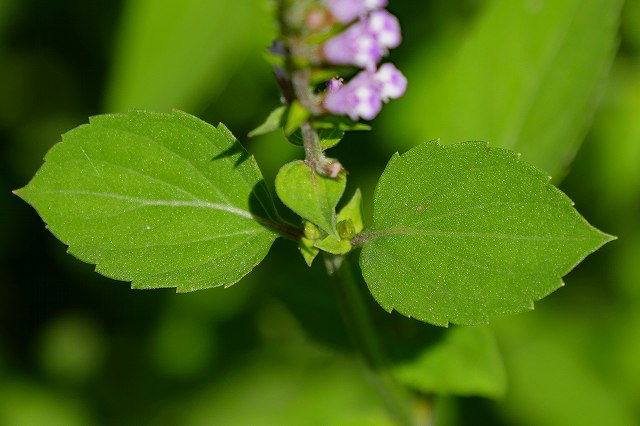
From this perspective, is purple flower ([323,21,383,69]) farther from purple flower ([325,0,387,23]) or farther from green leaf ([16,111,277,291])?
green leaf ([16,111,277,291])

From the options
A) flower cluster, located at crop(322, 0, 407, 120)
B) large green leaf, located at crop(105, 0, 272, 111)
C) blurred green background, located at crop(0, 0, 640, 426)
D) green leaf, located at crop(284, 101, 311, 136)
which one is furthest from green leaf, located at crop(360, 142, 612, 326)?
large green leaf, located at crop(105, 0, 272, 111)

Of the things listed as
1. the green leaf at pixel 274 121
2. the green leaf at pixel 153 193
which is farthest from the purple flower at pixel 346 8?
the green leaf at pixel 153 193

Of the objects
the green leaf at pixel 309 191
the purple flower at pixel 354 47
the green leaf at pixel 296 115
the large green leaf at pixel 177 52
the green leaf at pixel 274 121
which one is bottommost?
the large green leaf at pixel 177 52

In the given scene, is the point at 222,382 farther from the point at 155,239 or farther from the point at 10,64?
the point at 155,239

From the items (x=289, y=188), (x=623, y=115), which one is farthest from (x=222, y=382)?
(x=289, y=188)

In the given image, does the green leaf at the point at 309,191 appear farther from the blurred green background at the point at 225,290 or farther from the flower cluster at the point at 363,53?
the blurred green background at the point at 225,290

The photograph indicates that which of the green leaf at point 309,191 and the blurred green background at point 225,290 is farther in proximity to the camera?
the blurred green background at point 225,290
